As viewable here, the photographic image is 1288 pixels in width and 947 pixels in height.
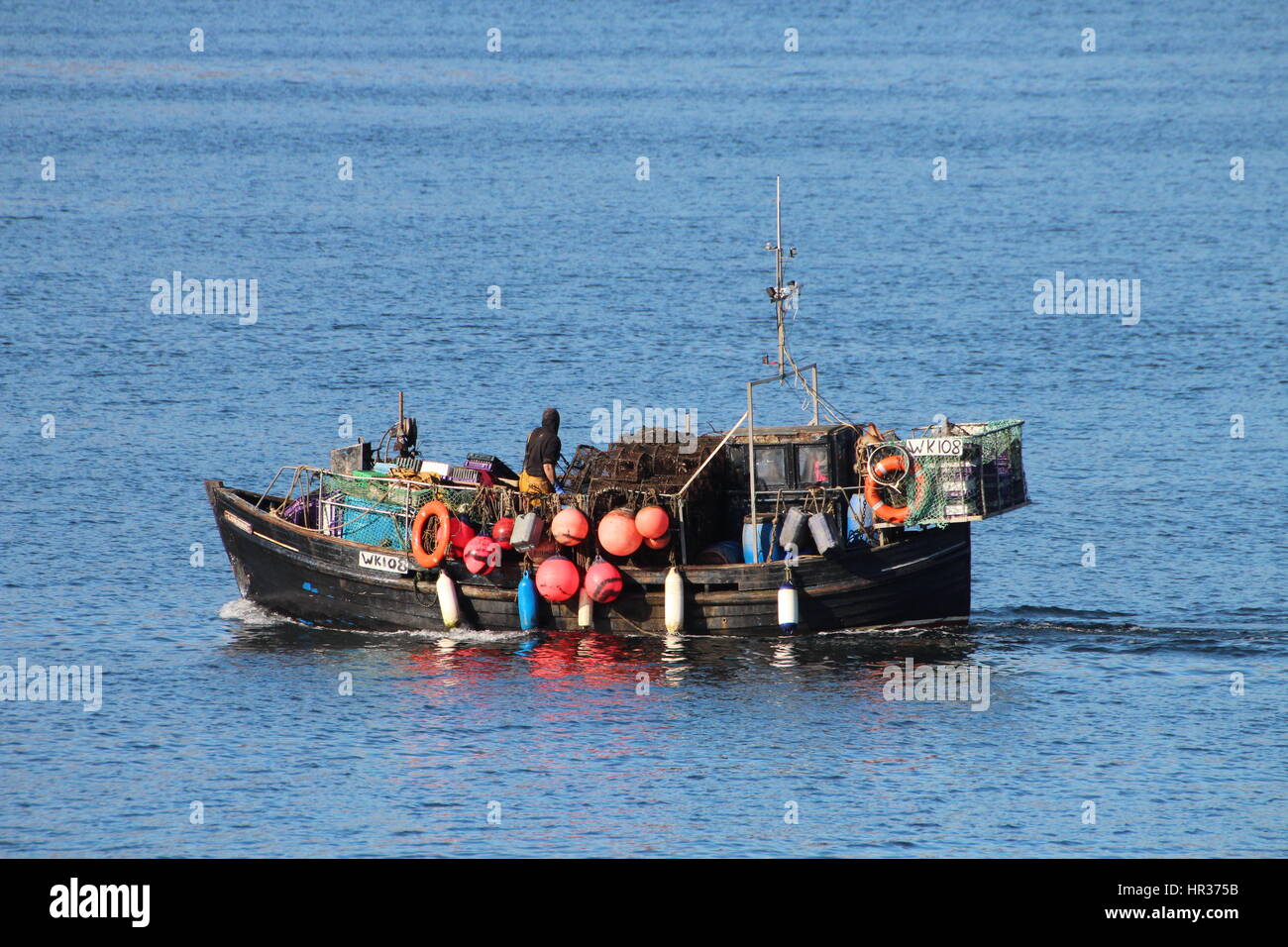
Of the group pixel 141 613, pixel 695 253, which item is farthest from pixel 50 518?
pixel 695 253

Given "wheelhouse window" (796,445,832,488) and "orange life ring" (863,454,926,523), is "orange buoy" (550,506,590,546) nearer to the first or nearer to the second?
"wheelhouse window" (796,445,832,488)

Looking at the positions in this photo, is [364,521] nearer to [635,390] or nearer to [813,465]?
[813,465]

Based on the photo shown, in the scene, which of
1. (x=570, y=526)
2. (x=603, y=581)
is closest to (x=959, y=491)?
(x=603, y=581)

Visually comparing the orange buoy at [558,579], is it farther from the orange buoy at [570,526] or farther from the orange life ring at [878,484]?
the orange life ring at [878,484]

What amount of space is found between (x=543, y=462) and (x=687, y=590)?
11.0 ft

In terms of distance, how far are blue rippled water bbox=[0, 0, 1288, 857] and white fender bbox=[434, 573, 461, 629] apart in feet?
2.08

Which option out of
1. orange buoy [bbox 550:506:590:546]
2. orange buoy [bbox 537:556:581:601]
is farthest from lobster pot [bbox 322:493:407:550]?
orange buoy [bbox 550:506:590:546]

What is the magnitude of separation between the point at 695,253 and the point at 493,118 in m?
37.5

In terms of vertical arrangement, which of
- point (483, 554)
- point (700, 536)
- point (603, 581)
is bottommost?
point (603, 581)

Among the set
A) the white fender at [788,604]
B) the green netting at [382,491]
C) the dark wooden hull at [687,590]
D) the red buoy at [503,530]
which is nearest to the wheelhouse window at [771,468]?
the dark wooden hull at [687,590]

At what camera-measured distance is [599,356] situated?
61.0m

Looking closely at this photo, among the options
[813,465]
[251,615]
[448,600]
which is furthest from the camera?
[251,615]

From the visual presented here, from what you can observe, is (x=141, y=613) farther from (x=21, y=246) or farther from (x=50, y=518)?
(x=21, y=246)

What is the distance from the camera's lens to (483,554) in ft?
107
